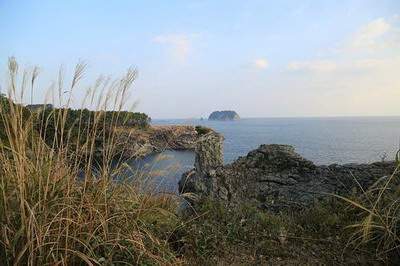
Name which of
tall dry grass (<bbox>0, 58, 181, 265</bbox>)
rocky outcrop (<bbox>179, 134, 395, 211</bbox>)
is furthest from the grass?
rocky outcrop (<bbox>179, 134, 395, 211</bbox>)

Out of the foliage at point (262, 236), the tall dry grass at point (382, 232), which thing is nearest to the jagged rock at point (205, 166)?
the foliage at point (262, 236)

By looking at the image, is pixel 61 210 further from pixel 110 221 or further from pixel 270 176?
pixel 270 176

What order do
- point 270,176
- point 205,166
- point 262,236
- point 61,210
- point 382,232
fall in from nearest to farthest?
point 61,210 → point 382,232 → point 262,236 → point 205,166 → point 270,176

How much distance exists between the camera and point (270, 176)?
342 inches

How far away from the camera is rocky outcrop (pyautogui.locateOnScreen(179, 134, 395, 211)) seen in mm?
7703

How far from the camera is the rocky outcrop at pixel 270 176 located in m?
7.70

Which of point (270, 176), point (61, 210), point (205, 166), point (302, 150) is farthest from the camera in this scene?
point (302, 150)

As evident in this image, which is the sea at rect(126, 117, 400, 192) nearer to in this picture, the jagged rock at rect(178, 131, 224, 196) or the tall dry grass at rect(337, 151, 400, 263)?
the jagged rock at rect(178, 131, 224, 196)

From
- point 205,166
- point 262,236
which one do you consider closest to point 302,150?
point 205,166

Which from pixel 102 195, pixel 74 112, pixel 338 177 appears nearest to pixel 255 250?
pixel 102 195

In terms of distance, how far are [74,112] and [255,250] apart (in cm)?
245

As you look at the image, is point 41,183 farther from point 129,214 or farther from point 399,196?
point 399,196

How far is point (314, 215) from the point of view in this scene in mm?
5371

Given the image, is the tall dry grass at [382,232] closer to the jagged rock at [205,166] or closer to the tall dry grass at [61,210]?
the tall dry grass at [61,210]
